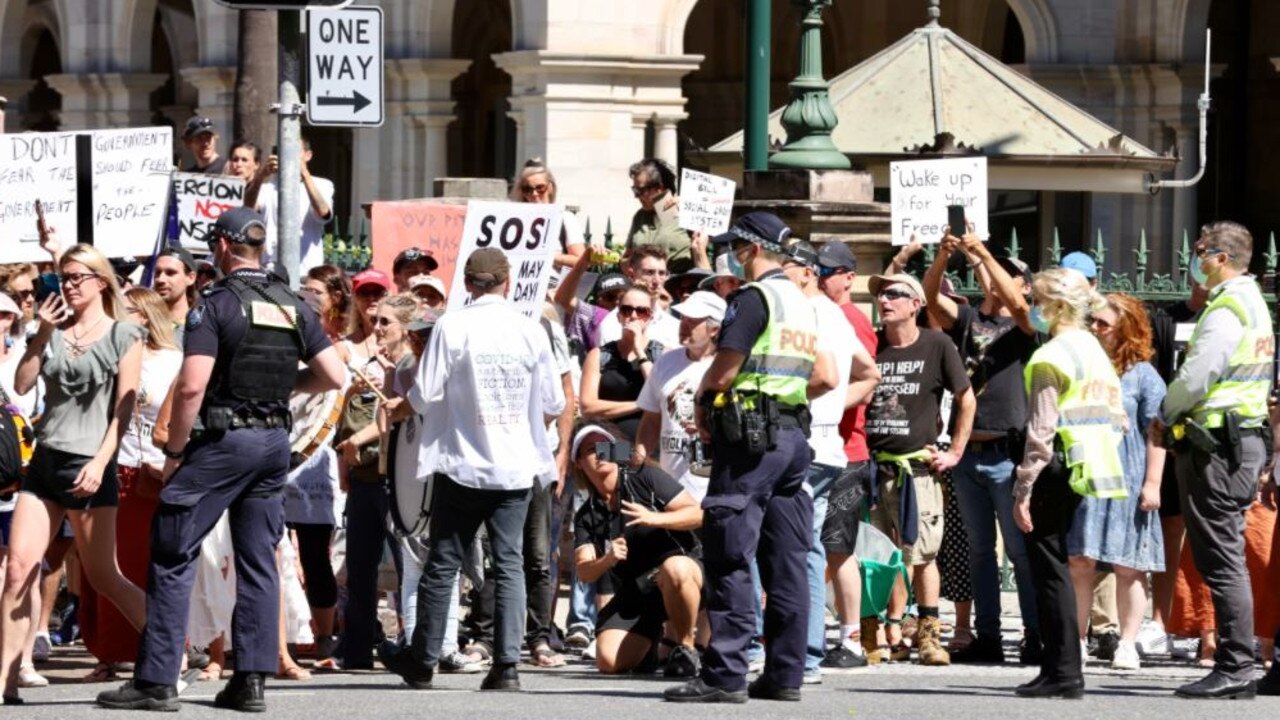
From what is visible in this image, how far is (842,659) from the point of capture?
12805 mm

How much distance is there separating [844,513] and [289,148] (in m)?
2.75

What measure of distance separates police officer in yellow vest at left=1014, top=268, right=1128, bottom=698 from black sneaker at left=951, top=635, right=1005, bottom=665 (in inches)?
58.4

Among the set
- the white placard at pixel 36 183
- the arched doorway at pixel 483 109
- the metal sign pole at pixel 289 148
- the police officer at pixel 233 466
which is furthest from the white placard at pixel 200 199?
the arched doorway at pixel 483 109

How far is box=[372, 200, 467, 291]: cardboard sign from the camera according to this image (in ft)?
47.3

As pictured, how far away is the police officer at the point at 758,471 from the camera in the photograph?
36.7ft

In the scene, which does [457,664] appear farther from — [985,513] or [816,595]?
[985,513]

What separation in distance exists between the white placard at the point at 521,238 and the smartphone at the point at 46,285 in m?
2.49

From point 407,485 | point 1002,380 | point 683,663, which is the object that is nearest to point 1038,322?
point 1002,380

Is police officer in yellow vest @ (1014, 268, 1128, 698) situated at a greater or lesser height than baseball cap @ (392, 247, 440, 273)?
lesser

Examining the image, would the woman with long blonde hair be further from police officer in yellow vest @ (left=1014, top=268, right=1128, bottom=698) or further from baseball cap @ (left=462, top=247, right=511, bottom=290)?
police officer in yellow vest @ (left=1014, top=268, right=1128, bottom=698)

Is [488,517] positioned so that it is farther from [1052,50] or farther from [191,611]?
[1052,50]

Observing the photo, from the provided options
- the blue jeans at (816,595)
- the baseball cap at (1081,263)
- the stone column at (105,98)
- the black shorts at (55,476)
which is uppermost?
the stone column at (105,98)

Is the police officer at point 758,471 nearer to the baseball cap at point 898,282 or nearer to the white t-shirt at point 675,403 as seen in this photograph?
the white t-shirt at point 675,403

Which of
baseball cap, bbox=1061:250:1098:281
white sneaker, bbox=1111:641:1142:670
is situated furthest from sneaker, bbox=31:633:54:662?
baseball cap, bbox=1061:250:1098:281
